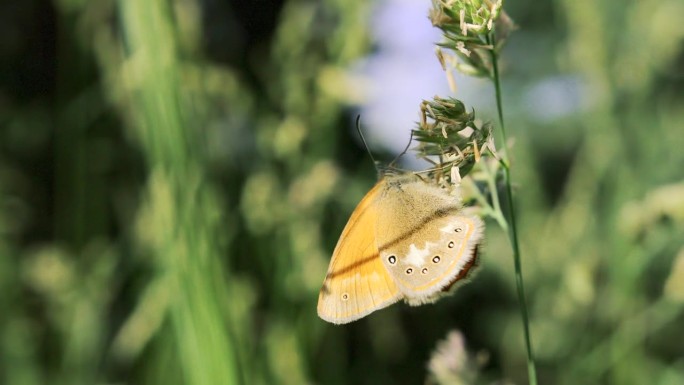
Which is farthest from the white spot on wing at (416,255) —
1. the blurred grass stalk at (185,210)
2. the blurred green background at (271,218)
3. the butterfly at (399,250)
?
the blurred grass stalk at (185,210)

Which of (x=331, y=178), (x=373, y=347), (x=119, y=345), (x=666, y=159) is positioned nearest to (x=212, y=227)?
(x=331, y=178)

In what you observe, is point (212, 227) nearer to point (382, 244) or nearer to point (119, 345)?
point (382, 244)

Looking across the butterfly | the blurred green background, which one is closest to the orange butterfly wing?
the butterfly

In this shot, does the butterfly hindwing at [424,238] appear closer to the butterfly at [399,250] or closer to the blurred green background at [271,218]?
the butterfly at [399,250]

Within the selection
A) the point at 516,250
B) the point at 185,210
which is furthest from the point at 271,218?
the point at 516,250

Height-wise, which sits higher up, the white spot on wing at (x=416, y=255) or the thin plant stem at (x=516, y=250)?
the thin plant stem at (x=516, y=250)

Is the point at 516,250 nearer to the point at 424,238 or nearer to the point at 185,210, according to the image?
the point at 424,238
